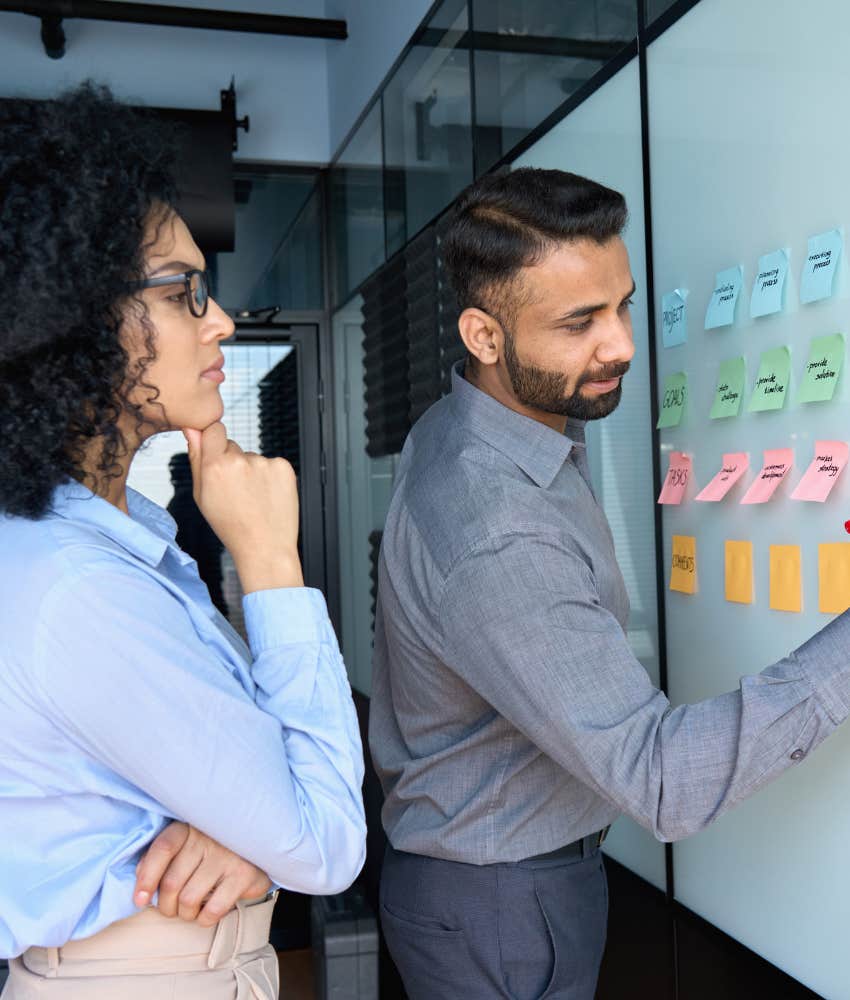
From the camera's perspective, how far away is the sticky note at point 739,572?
178 cm

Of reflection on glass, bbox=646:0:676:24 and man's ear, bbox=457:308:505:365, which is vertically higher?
reflection on glass, bbox=646:0:676:24

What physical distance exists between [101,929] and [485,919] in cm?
61

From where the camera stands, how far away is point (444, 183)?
10.8 ft

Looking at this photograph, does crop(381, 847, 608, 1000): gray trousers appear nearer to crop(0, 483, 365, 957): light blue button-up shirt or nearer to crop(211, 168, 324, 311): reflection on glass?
crop(0, 483, 365, 957): light blue button-up shirt

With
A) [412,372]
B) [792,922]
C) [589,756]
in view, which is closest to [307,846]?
[589,756]

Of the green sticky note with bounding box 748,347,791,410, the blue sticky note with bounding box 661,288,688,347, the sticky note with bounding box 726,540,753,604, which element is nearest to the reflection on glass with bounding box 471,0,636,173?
the blue sticky note with bounding box 661,288,688,347

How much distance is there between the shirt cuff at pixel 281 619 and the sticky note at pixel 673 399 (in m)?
1.14

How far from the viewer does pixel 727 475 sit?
1.81m

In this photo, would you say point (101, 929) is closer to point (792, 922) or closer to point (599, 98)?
point (792, 922)

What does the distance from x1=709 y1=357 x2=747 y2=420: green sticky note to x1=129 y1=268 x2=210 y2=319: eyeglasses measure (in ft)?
3.34

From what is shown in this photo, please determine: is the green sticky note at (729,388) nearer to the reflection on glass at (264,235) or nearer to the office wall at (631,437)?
the office wall at (631,437)

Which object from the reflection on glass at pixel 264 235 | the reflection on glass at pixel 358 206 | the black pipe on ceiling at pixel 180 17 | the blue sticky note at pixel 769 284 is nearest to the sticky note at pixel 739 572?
the blue sticky note at pixel 769 284

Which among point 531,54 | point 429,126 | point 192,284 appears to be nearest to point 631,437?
point 531,54

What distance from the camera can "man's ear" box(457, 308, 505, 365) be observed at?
151 centimetres
